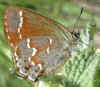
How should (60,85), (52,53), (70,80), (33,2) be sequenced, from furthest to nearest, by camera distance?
(33,2)
(52,53)
(60,85)
(70,80)

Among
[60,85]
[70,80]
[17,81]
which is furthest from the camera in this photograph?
[17,81]

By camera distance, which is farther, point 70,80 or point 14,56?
point 14,56

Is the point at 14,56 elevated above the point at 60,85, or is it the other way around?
the point at 14,56

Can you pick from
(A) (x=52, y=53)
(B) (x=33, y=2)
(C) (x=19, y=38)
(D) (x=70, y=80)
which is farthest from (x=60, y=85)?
(B) (x=33, y=2)

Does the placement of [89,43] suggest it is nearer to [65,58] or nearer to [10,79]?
[65,58]

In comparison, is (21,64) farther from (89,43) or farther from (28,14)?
(89,43)

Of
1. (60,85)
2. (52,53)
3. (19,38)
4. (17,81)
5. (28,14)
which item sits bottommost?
(17,81)
